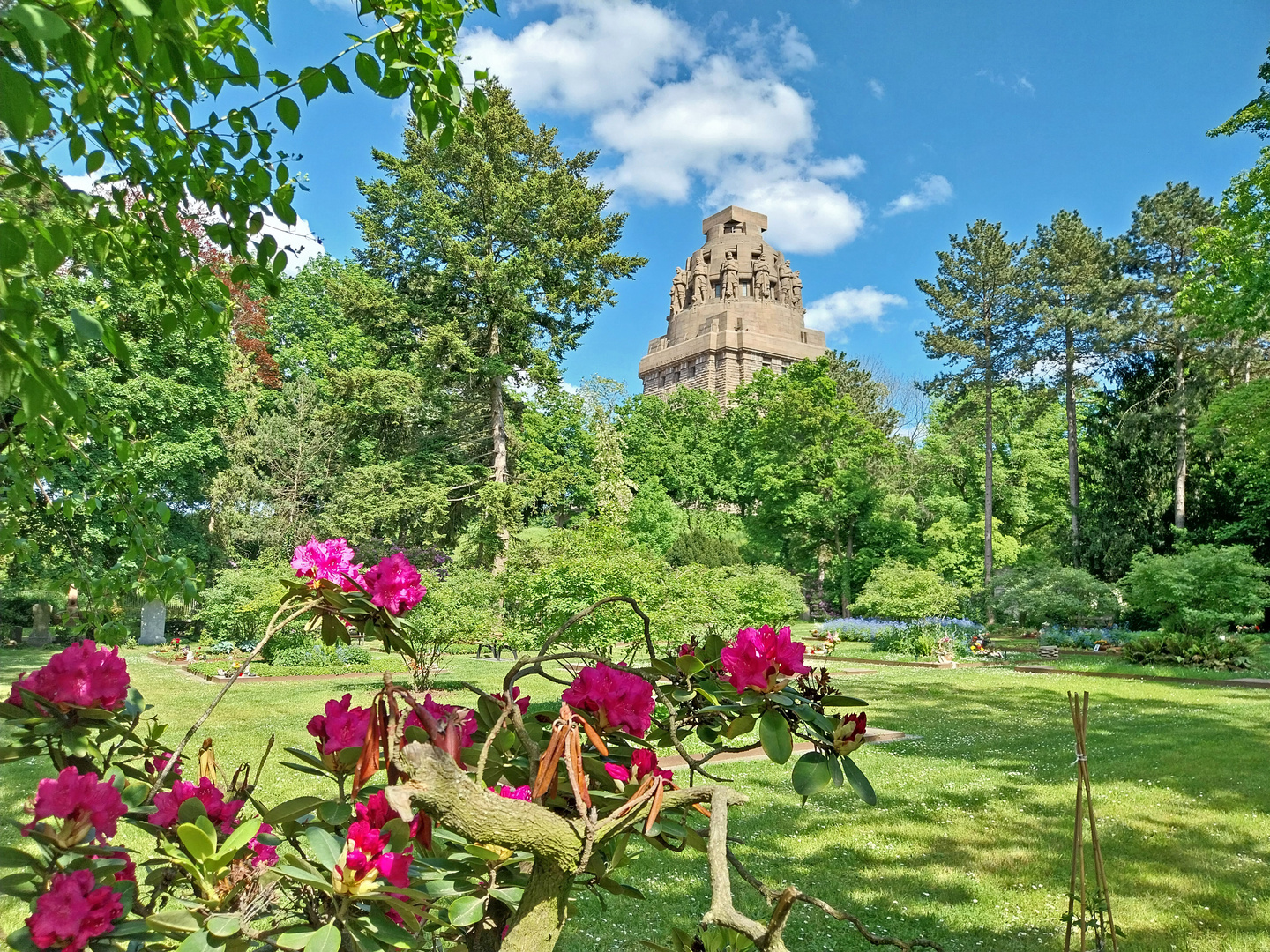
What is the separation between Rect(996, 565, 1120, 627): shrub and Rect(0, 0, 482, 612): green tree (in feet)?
81.9

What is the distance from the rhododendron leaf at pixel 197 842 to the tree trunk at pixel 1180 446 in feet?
93.3

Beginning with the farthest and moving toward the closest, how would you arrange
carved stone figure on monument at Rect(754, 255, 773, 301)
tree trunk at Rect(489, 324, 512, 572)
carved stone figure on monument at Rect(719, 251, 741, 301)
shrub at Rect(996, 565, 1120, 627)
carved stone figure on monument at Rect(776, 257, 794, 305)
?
carved stone figure on monument at Rect(776, 257, 794, 305), carved stone figure on monument at Rect(754, 255, 773, 301), carved stone figure on monument at Rect(719, 251, 741, 301), tree trunk at Rect(489, 324, 512, 572), shrub at Rect(996, 565, 1120, 627)

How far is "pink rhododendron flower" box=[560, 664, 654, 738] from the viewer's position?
1.32 meters

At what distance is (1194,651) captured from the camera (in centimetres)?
1692

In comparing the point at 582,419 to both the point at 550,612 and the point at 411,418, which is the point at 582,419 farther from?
the point at 550,612

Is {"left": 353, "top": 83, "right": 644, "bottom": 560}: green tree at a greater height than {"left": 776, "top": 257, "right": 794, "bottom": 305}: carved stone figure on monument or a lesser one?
lesser

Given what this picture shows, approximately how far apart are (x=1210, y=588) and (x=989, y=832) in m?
15.9

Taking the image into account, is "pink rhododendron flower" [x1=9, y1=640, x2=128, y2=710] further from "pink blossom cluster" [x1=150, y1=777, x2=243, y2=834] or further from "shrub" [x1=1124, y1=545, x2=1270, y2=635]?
"shrub" [x1=1124, y1=545, x2=1270, y2=635]

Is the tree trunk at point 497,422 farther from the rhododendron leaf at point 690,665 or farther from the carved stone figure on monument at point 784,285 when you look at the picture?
the carved stone figure on monument at point 784,285

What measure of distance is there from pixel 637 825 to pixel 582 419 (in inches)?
1224

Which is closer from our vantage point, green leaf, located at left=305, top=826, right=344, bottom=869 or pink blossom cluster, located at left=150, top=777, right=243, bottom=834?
green leaf, located at left=305, top=826, right=344, bottom=869

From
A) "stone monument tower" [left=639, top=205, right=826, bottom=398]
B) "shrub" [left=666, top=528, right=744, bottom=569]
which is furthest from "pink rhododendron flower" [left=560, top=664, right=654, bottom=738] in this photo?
"stone monument tower" [left=639, top=205, right=826, bottom=398]

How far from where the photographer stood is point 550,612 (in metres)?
10.4

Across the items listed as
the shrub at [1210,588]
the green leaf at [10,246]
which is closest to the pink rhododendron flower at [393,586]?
the green leaf at [10,246]
